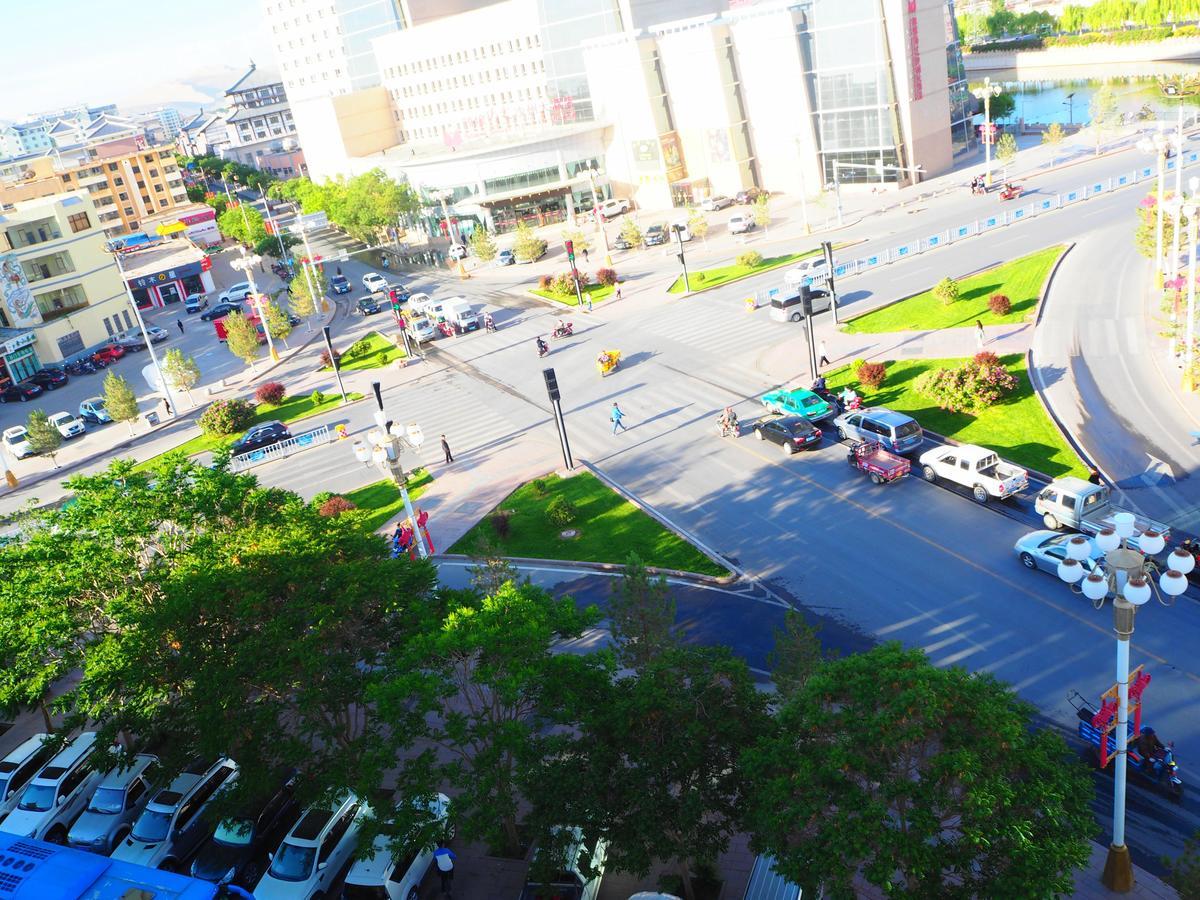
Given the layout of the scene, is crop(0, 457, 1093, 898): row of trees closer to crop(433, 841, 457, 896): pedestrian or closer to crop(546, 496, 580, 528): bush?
crop(433, 841, 457, 896): pedestrian

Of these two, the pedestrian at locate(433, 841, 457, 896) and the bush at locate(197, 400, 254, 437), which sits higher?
the bush at locate(197, 400, 254, 437)

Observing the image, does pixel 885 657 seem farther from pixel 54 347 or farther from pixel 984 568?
pixel 54 347

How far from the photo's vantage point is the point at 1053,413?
109ft

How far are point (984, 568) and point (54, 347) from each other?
7317cm

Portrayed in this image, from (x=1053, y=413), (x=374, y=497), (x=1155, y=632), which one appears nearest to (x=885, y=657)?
(x=1155, y=632)

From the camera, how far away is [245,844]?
2028 centimetres

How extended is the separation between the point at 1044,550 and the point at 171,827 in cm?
2325

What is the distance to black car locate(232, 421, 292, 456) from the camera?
45.4 m

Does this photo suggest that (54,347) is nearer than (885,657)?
No

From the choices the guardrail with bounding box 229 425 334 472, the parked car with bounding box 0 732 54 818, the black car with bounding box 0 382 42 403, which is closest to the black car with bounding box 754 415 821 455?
the guardrail with bounding box 229 425 334 472

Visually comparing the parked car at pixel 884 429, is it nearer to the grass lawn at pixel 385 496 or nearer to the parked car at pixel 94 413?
the grass lawn at pixel 385 496

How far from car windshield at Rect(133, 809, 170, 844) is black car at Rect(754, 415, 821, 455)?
77.3 ft

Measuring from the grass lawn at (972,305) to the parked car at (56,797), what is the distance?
119ft

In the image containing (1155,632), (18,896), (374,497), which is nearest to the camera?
(18,896)
